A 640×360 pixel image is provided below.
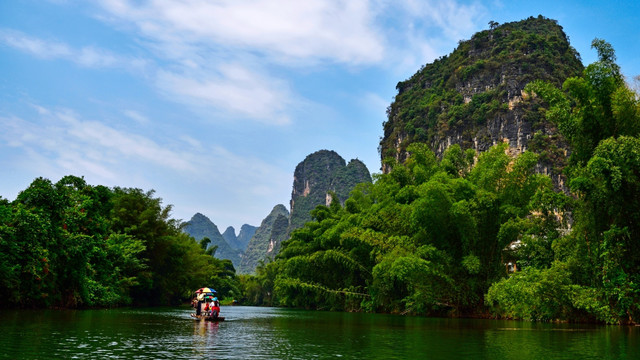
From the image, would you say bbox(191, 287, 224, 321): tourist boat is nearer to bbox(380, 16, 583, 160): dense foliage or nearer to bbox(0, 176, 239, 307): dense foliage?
bbox(0, 176, 239, 307): dense foliage

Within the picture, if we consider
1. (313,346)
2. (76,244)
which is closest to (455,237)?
(313,346)

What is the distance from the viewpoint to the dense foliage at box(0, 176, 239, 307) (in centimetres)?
2144

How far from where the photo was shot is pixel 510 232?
23.7m

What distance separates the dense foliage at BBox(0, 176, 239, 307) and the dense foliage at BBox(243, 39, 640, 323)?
1053 centimetres

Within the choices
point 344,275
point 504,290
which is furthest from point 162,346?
point 344,275

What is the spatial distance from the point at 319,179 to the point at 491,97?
88.4 m

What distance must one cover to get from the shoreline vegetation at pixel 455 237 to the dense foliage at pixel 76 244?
80mm

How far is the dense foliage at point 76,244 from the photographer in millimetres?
21438

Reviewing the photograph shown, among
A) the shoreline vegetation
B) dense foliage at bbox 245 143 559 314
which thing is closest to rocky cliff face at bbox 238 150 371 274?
the shoreline vegetation

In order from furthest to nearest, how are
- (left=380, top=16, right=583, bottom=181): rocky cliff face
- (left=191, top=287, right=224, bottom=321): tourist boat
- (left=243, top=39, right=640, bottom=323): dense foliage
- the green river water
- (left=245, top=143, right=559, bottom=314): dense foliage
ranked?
(left=380, top=16, right=583, bottom=181): rocky cliff face < (left=245, top=143, right=559, bottom=314): dense foliage < (left=191, top=287, right=224, bottom=321): tourist boat < (left=243, top=39, right=640, bottom=323): dense foliage < the green river water

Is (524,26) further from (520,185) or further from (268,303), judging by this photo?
(520,185)

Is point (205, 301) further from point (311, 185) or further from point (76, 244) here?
point (311, 185)

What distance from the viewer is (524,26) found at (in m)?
103

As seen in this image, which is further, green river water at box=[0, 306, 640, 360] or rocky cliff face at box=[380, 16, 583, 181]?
rocky cliff face at box=[380, 16, 583, 181]
